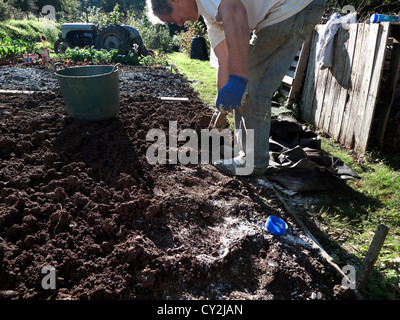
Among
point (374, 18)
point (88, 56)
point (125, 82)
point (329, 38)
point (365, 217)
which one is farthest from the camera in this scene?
point (88, 56)

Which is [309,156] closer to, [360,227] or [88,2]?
[360,227]

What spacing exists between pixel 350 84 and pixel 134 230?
121 inches

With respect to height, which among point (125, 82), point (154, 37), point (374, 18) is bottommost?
point (125, 82)

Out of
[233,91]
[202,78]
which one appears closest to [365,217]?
[233,91]

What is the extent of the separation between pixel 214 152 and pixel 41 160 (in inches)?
66.9

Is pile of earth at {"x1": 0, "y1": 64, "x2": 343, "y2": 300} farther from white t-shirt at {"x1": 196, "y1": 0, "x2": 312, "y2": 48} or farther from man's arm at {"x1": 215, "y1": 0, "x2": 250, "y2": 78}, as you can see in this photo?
white t-shirt at {"x1": 196, "y1": 0, "x2": 312, "y2": 48}

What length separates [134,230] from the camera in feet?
6.23

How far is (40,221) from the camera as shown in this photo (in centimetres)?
193

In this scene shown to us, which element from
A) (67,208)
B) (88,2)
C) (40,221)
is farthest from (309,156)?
(88,2)

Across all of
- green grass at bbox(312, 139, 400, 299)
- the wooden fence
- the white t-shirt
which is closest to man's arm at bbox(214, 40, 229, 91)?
the white t-shirt

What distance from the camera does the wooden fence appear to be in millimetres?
3062

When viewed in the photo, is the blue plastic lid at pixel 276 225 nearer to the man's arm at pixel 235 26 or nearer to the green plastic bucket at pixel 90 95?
the man's arm at pixel 235 26

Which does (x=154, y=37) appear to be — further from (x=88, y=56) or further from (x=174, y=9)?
(x=174, y=9)

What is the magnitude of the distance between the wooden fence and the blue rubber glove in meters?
2.05
